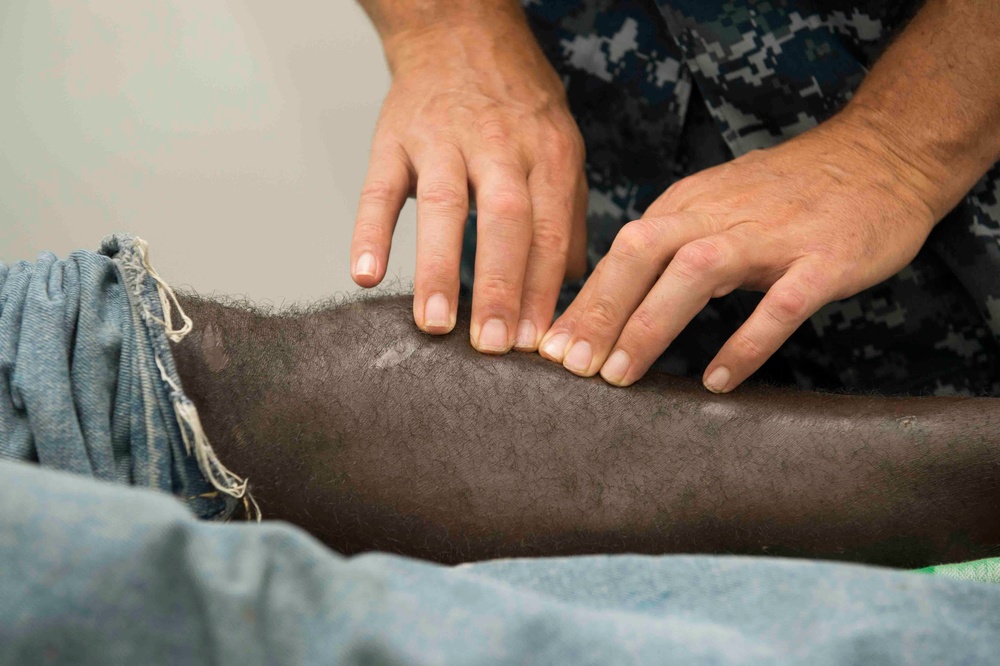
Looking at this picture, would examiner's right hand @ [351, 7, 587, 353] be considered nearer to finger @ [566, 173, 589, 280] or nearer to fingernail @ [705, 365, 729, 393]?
finger @ [566, 173, 589, 280]

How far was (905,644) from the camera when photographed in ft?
1.20

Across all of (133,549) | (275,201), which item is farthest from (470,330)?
(275,201)

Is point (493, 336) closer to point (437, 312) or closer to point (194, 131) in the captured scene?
point (437, 312)

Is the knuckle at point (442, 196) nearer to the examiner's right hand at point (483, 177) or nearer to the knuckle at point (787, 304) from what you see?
the examiner's right hand at point (483, 177)

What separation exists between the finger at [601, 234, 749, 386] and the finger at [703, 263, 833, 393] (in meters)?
0.05

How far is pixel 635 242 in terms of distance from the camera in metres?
0.72

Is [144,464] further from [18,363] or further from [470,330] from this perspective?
[470,330]

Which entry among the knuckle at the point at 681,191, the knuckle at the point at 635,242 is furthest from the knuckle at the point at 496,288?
the knuckle at the point at 681,191

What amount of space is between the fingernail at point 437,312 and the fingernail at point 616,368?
0.15 m

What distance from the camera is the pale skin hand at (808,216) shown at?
0.72m

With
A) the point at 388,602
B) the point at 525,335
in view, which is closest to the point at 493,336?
the point at 525,335

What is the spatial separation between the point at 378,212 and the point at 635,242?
265mm

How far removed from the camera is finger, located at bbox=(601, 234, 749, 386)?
2.34 feet

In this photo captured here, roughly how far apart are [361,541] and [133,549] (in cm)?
35
